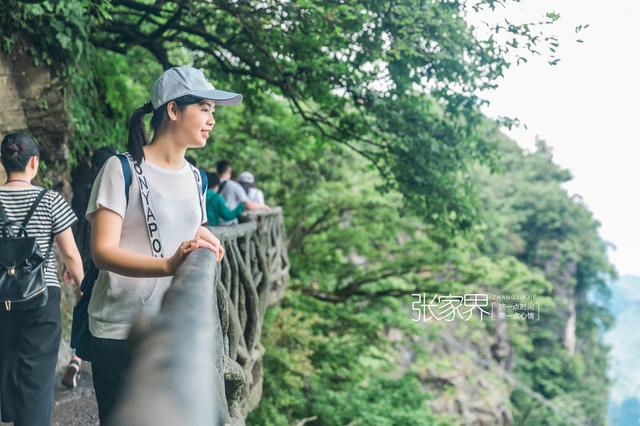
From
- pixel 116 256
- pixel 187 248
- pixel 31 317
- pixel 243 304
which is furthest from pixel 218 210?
pixel 187 248

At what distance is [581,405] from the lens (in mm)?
28062

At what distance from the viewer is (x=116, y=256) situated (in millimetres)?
2029

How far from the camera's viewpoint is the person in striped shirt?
326 centimetres

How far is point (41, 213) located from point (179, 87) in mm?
1404

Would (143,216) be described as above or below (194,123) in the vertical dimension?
below

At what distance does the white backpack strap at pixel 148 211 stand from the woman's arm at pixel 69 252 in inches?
55.2

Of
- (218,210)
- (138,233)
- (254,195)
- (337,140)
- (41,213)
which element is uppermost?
(337,140)

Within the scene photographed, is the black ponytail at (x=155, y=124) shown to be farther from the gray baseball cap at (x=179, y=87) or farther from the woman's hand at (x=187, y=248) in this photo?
the woman's hand at (x=187, y=248)

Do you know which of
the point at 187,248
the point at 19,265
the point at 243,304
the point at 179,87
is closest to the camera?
the point at 187,248

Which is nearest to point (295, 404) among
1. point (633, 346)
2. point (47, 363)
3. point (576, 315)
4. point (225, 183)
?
point (225, 183)

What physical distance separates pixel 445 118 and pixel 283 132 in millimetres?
4080

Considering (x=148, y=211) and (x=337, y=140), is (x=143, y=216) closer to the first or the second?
(x=148, y=211)

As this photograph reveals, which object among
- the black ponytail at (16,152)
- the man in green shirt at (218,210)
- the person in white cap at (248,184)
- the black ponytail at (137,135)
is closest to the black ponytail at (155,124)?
the black ponytail at (137,135)

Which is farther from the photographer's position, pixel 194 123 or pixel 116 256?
pixel 194 123
